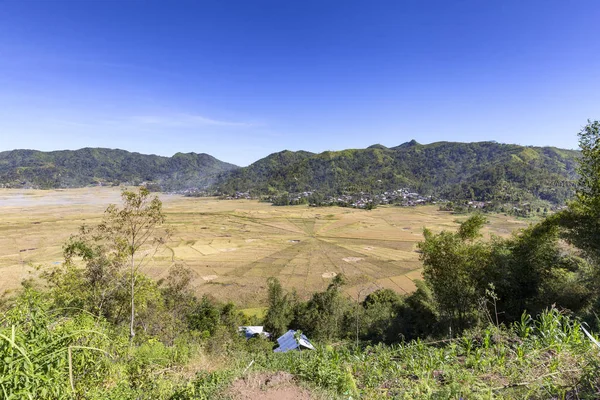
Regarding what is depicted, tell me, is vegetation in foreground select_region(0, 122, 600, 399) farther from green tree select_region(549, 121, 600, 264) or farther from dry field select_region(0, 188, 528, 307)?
dry field select_region(0, 188, 528, 307)

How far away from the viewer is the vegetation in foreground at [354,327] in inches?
101

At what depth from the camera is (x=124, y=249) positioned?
38.6ft

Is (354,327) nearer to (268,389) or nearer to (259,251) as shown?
(268,389)

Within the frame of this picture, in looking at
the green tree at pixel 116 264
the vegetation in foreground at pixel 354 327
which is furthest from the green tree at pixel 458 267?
the green tree at pixel 116 264

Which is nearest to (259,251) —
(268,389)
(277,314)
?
(277,314)

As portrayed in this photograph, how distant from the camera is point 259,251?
183ft

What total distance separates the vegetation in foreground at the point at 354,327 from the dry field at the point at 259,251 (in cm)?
1435

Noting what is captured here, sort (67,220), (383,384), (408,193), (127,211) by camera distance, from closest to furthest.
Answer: (383,384) → (127,211) → (67,220) → (408,193)

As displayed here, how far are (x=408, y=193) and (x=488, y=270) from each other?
16931 centimetres

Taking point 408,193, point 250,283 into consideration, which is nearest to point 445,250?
point 250,283

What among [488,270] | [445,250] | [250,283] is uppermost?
[445,250]

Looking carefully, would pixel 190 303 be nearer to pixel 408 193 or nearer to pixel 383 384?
pixel 383 384

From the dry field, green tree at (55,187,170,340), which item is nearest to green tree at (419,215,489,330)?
green tree at (55,187,170,340)

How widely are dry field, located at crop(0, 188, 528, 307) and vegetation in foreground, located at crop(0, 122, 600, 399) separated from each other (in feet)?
47.1
